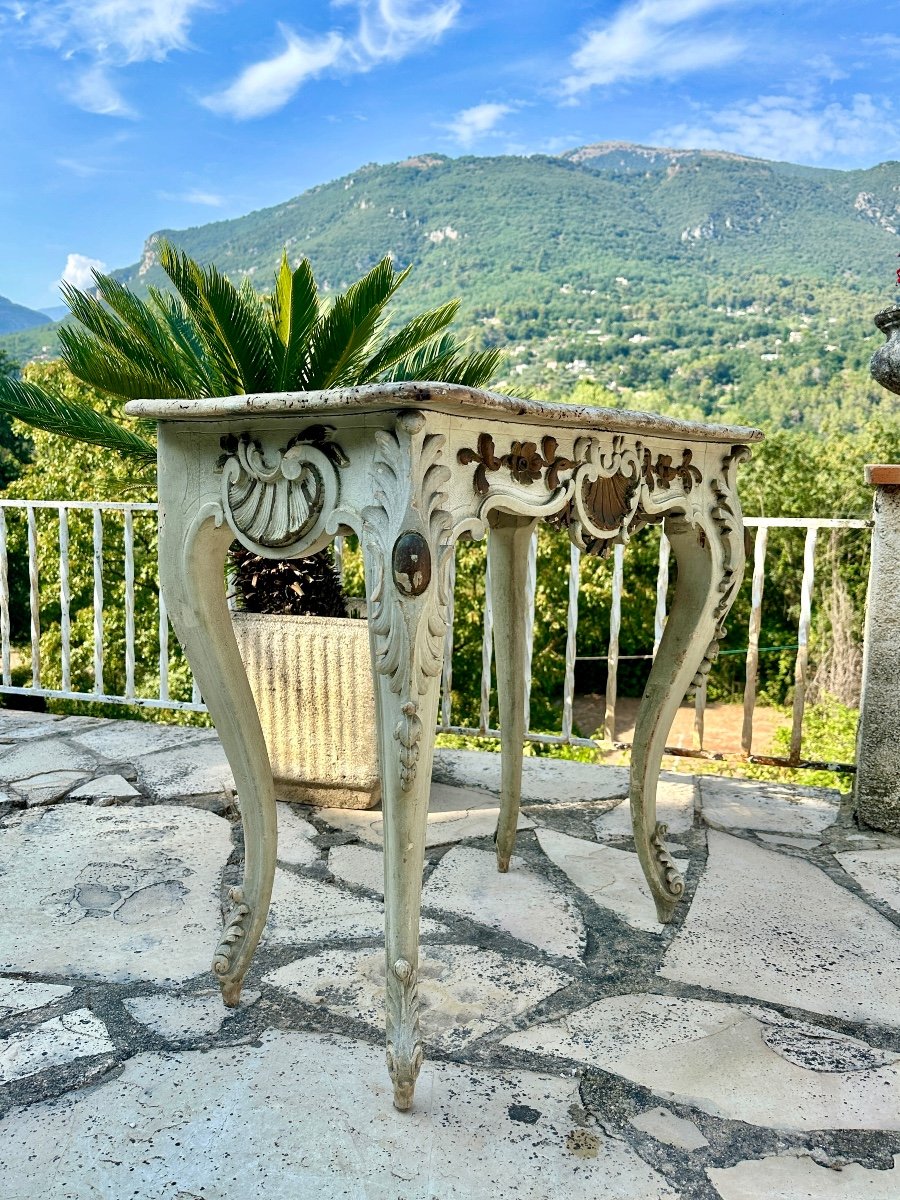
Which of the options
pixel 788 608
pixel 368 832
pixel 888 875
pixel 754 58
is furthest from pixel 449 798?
pixel 754 58

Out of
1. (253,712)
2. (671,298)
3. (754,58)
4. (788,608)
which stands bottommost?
(788,608)

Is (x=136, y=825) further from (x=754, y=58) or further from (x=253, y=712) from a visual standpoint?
(x=754, y=58)

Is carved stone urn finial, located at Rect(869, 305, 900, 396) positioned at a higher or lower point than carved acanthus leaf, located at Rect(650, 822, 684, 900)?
higher

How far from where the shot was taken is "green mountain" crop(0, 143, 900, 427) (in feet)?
91.9

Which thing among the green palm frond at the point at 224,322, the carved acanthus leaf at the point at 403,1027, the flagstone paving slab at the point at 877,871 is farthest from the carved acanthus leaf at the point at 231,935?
the green palm frond at the point at 224,322

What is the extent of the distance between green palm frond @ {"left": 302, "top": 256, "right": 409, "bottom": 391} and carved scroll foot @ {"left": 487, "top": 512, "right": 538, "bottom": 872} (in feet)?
6.18

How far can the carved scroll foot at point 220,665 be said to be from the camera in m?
1.37

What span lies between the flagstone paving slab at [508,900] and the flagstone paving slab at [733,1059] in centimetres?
23

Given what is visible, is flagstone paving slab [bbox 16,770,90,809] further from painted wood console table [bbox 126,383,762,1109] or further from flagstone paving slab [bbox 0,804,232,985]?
painted wood console table [bbox 126,383,762,1109]

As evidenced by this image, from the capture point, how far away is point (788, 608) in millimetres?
17609

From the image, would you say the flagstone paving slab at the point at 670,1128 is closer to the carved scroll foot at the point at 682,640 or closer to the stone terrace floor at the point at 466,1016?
the stone terrace floor at the point at 466,1016

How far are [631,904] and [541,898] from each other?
0.63ft

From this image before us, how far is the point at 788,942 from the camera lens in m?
1.78

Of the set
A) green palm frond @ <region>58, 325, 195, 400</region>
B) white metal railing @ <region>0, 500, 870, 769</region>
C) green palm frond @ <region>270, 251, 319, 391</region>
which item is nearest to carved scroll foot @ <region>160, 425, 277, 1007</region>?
white metal railing @ <region>0, 500, 870, 769</region>
